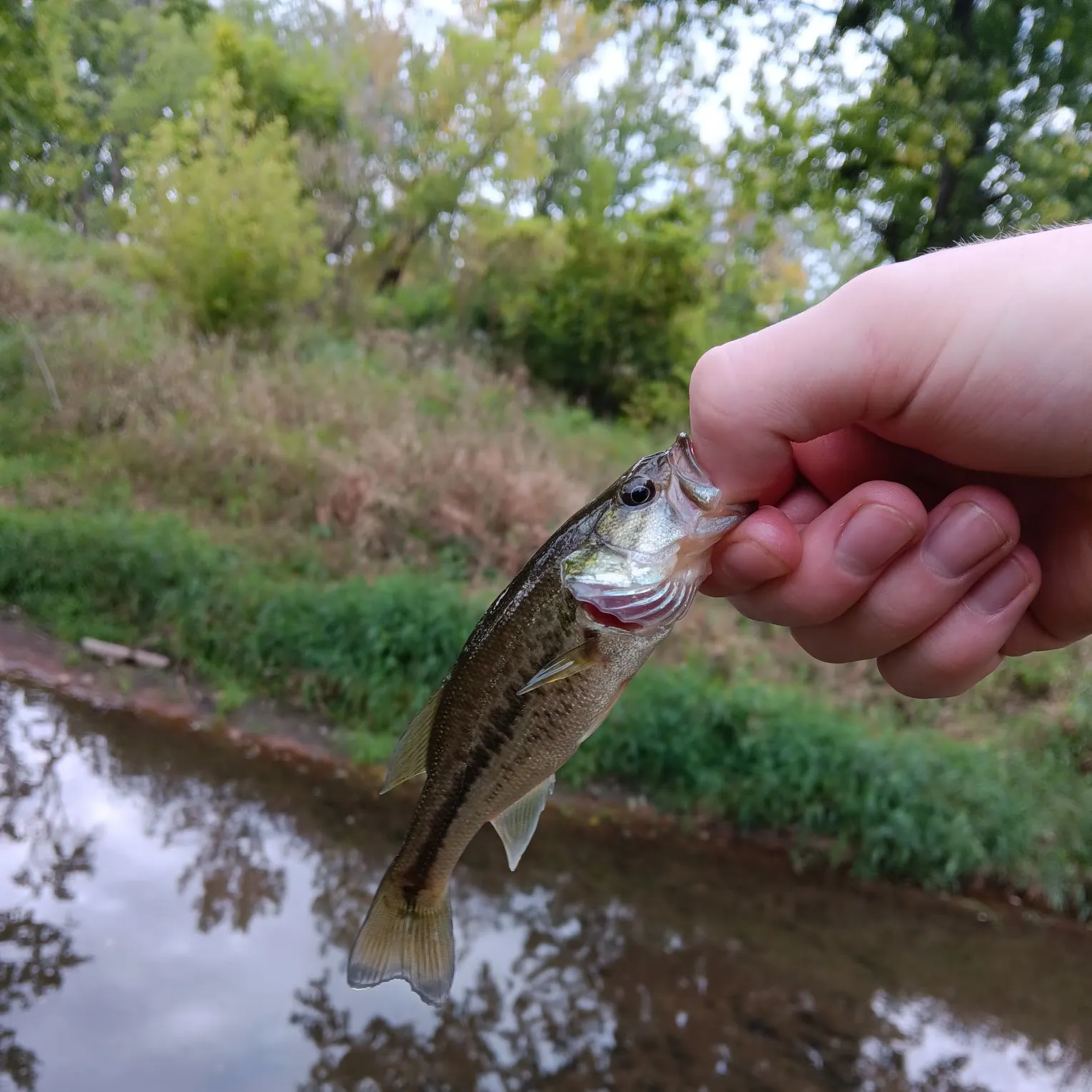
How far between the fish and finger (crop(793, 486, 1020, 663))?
1.55 feet

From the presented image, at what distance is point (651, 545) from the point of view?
1.87 meters

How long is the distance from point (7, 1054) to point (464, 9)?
24.2 meters

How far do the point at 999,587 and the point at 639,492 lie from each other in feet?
3.55

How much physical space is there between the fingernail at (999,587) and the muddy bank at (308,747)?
494 centimetres

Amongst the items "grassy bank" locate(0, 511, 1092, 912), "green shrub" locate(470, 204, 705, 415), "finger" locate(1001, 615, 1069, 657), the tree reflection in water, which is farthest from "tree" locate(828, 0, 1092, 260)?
the tree reflection in water

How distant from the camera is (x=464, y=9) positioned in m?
21.1

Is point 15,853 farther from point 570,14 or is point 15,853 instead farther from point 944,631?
point 570,14

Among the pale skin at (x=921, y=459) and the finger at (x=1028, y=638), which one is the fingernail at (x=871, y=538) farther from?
the finger at (x=1028, y=638)

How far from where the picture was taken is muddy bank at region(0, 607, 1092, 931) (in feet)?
21.4

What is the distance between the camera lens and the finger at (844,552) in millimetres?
1985

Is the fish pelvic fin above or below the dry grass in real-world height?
above

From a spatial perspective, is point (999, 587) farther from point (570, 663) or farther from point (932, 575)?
point (570, 663)

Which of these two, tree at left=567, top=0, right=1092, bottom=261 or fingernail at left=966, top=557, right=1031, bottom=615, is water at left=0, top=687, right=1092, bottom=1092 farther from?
tree at left=567, top=0, right=1092, bottom=261

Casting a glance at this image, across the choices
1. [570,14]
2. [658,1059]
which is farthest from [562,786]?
[570,14]
